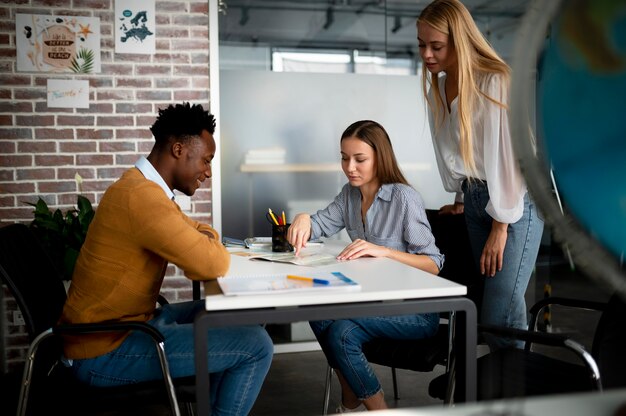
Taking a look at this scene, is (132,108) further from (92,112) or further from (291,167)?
(291,167)

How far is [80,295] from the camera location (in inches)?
72.4

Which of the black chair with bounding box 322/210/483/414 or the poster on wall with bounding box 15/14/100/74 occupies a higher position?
the poster on wall with bounding box 15/14/100/74

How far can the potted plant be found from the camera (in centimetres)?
333

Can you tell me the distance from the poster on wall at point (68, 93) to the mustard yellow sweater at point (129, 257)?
192 centimetres

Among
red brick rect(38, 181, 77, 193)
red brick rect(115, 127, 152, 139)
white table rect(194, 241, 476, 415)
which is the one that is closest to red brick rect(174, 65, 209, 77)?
red brick rect(115, 127, 152, 139)

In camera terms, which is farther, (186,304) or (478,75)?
(186,304)

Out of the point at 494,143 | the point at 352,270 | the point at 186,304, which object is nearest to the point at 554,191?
the point at 352,270

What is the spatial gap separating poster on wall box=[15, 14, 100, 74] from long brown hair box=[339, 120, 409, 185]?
1818 mm

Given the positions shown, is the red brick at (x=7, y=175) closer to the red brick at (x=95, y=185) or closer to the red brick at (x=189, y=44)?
the red brick at (x=95, y=185)

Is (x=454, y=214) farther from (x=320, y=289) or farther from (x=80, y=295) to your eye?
(x=80, y=295)

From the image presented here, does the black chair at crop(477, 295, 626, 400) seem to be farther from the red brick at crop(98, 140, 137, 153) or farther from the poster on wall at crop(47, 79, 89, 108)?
the poster on wall at crop(47, 79, 89, 108)

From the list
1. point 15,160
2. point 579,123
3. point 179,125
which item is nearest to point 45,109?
point 15,160

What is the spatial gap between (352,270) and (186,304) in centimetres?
77

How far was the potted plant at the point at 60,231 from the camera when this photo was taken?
333cm
